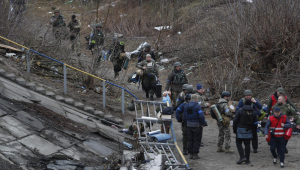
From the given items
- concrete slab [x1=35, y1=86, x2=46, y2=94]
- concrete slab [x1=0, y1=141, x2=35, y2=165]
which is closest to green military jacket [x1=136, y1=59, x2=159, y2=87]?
concrete slab [x1=35, y1=86, x2=46, y2=94]

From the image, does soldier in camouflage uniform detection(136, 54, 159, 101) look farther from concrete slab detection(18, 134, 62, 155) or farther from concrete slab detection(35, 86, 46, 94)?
concrete slab detection(18, 134, 62, 155)

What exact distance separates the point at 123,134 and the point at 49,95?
2678mm

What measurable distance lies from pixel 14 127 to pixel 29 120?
0.56m

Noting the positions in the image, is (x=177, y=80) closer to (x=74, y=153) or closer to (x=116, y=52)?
(x=116, y=52)

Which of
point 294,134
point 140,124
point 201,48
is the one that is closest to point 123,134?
point 140,124

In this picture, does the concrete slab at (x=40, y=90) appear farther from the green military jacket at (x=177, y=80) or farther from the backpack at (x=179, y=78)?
the backpack at (x=179, y=78)

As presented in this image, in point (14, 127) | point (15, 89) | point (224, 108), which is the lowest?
point (14, 127)

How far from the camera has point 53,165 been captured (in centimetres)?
662

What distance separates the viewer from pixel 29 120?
8219 millimetres

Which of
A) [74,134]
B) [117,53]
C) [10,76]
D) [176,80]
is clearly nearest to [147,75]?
[176,80]

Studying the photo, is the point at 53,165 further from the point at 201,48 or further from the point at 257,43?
the point at 201,48

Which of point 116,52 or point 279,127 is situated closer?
point 279,127

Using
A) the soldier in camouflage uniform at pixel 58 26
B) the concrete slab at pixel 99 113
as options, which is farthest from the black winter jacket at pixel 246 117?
the soldier in camouflage uniform at pixel 58 26

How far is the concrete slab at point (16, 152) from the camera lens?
6.48 metres
